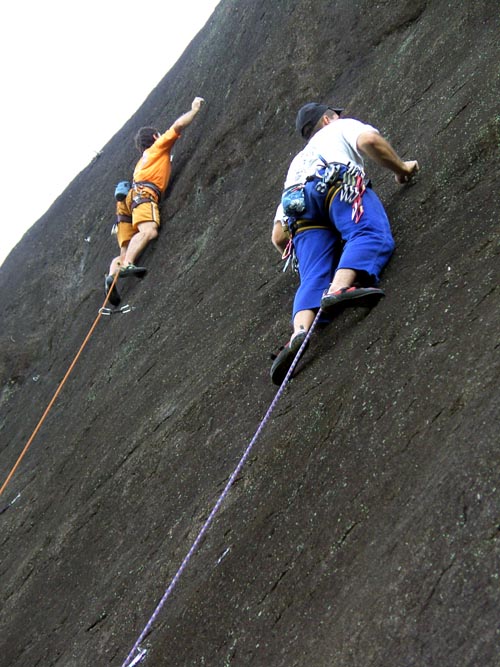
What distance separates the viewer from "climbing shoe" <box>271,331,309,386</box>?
544 cm

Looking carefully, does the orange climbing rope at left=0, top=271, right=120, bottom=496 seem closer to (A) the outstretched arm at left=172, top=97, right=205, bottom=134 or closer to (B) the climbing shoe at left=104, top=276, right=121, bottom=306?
(B) the climbing shoe at left=104, top=276, right=121, bottom=306

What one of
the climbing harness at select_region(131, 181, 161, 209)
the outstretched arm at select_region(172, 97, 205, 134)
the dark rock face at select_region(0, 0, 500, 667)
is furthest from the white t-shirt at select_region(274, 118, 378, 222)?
the outstretched arm at select_region(172, 97, 205, 134)

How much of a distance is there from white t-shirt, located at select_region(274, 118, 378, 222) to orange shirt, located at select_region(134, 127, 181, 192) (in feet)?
16.2

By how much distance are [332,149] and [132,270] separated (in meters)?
4.47

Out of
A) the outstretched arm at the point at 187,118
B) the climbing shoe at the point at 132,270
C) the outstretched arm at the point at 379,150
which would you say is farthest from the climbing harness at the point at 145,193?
the outstretched arm at the point at 379,150

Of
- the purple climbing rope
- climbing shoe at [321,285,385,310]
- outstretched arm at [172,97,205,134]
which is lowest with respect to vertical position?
the purple climbing rope

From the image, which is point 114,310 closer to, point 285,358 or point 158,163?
point 158,163

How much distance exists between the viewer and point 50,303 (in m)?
12.2

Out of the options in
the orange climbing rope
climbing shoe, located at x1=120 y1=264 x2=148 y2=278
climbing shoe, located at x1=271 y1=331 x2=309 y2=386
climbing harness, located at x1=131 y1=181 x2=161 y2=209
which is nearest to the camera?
climbing shoe, located at x1=271 y1=331 x2=309 y2=386

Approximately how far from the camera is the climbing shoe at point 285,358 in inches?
214

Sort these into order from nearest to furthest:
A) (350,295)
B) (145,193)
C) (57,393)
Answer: (350,295), (57,393), (145,193)

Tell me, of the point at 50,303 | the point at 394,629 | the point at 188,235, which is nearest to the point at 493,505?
the point at 394,629

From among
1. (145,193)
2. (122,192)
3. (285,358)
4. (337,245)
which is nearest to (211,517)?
(285,358)

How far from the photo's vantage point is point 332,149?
19.5 feet
